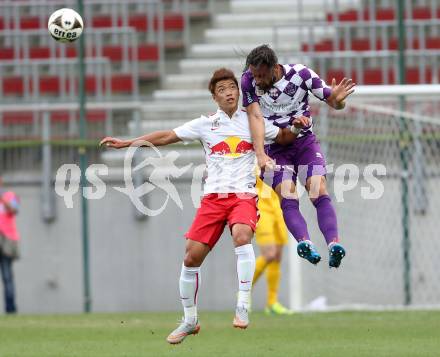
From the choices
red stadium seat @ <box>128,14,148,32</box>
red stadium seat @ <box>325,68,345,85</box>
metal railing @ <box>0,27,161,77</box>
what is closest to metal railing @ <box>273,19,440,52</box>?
red stadium seat @ <box>325,68,345,85</box>

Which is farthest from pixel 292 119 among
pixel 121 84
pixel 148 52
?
pixel 148 52

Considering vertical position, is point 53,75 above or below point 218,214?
above

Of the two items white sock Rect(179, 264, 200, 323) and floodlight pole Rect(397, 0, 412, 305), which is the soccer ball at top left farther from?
floodlight pole Rect(397, 0, 412, 305)

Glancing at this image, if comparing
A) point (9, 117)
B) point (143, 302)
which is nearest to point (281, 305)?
point (143, 302)

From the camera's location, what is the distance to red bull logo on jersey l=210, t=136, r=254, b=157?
30.0 feet

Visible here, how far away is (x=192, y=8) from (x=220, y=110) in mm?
10573

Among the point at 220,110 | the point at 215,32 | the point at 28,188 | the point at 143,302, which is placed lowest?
the point at 143,302

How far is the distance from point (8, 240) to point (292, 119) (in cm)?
678

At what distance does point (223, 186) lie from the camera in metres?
9.09

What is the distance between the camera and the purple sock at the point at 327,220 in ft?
30.5

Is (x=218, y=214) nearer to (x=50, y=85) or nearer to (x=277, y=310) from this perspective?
(x=277, y=310)

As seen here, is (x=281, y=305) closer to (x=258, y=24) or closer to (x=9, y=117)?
(x=9, y=117)

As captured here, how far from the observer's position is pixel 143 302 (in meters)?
15.8

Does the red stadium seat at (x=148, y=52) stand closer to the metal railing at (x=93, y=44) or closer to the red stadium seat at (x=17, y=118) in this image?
the metal railing at (x=93, y=44)
